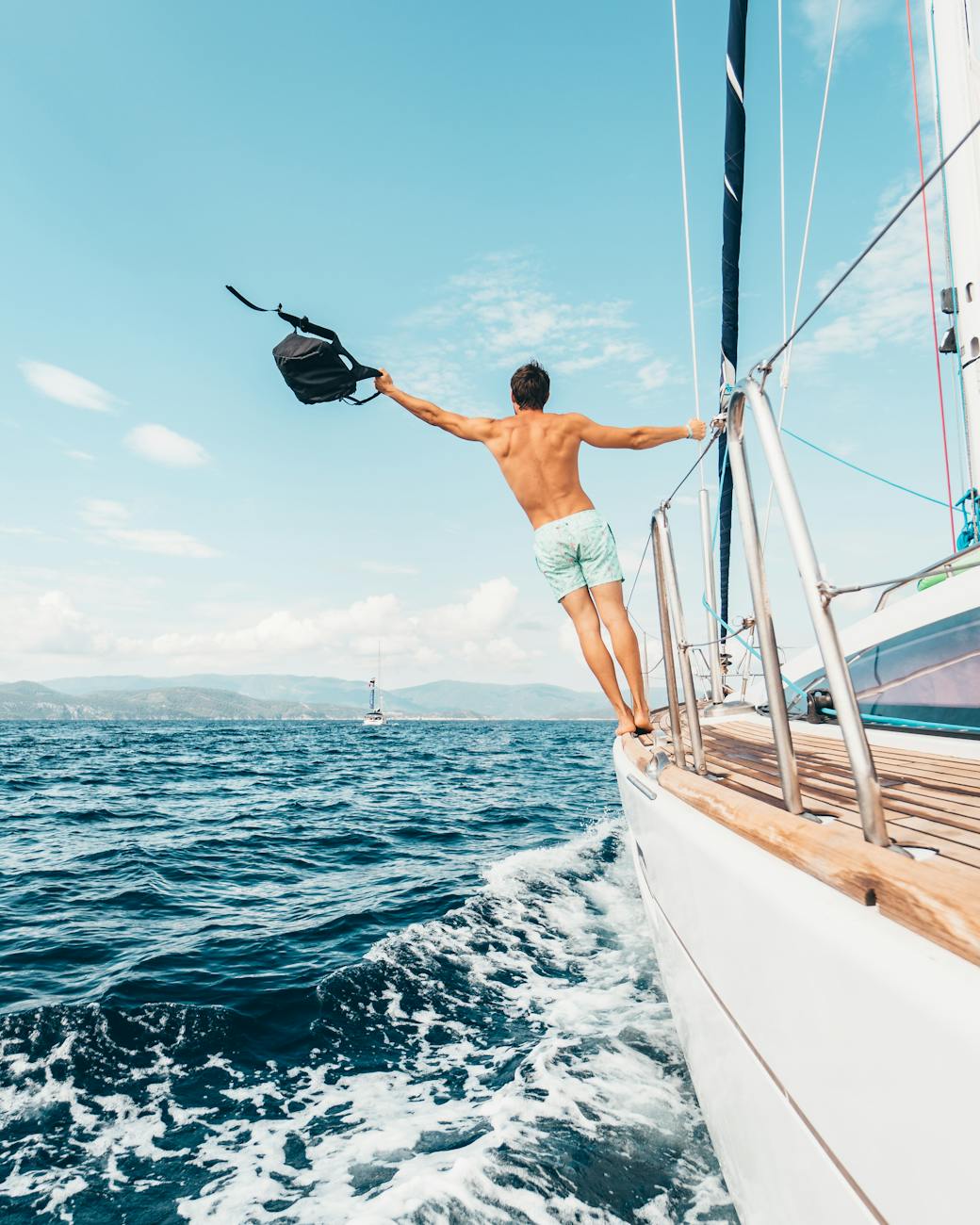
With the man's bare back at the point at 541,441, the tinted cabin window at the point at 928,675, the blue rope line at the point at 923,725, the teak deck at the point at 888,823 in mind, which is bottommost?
the teak deck at the point at 888,823

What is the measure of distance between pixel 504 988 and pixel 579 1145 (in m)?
1.62

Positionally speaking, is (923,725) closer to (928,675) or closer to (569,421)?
(928,675)

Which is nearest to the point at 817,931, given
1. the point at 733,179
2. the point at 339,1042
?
the point at 339,1042

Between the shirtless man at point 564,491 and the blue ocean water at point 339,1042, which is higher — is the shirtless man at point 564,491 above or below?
above

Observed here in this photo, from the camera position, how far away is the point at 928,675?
3561mm

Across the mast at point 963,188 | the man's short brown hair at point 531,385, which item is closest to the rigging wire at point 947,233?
the mast at point 963,188

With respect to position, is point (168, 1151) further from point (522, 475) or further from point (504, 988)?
point (522, 475)

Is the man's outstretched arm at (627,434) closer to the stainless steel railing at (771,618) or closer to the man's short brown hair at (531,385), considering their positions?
the man's short brown hair at (531,385)

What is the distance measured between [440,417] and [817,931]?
3.05m

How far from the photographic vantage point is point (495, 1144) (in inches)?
100

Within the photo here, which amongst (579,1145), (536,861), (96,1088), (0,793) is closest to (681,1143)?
(579,1145)

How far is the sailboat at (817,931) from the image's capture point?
2.83 feet

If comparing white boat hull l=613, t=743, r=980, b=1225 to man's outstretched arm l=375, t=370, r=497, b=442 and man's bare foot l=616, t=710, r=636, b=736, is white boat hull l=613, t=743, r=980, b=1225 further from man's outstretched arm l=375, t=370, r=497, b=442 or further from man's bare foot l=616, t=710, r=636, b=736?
man's outstretched arm l=375, t=370, r=497, b=442

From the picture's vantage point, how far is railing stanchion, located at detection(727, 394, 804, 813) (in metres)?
1.56
